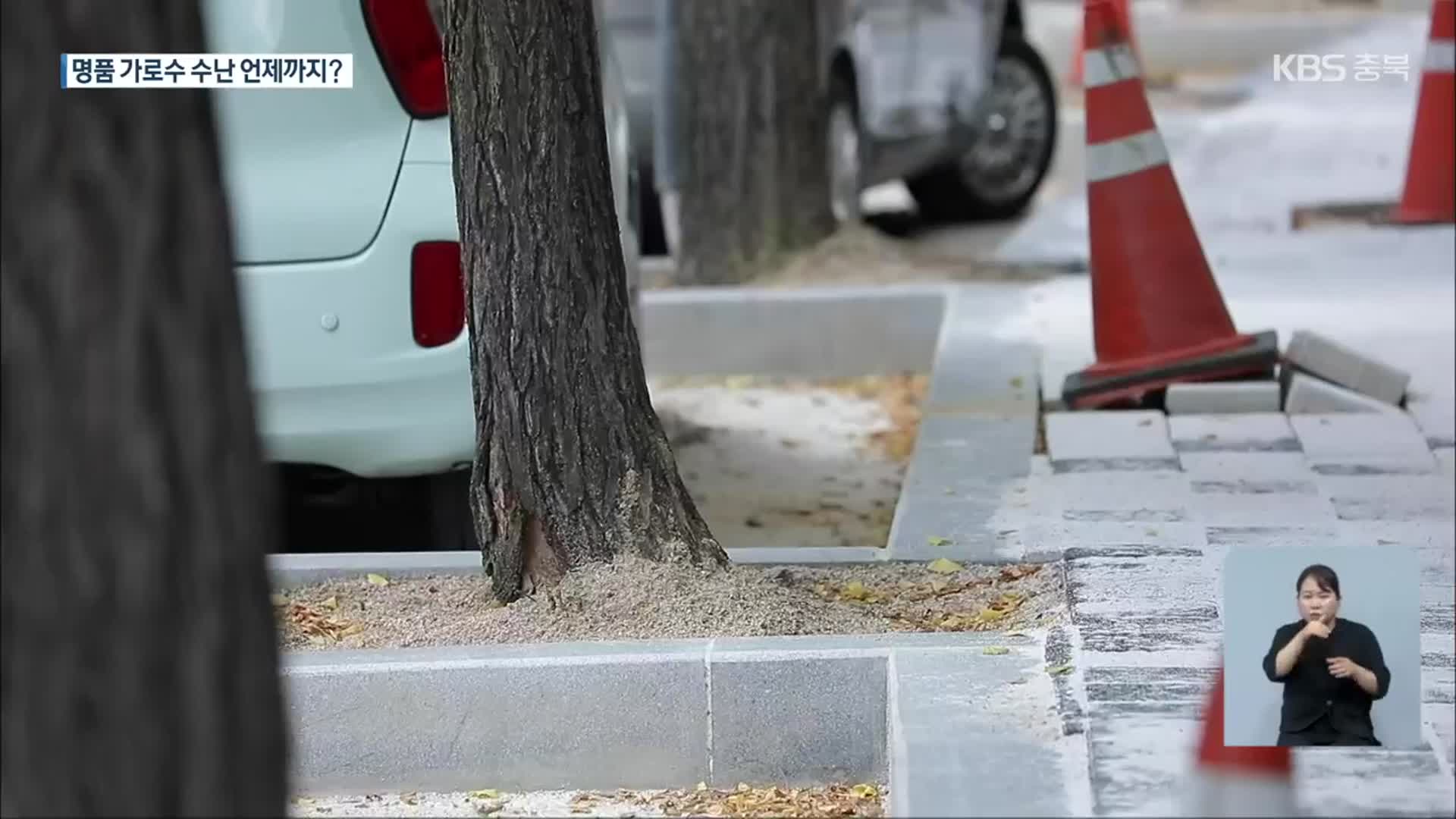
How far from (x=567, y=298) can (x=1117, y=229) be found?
259cm

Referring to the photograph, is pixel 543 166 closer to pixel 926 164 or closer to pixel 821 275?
pixel 821 275

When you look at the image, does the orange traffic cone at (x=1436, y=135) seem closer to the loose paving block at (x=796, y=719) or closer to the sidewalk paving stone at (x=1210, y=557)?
the sidewalk paving stone at (x=1210, y=557)

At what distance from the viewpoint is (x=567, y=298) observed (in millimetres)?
4125

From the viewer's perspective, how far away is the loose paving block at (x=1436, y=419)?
572cm

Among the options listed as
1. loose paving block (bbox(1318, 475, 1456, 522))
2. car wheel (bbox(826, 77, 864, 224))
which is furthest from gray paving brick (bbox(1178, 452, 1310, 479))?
car wheel (bbox(826, 77, 864, 224))

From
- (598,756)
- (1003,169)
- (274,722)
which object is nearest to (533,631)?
(598,756)

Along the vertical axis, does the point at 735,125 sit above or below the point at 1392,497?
above

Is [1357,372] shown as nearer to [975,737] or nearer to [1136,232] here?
[1136,232]

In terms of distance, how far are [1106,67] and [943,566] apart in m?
2.33

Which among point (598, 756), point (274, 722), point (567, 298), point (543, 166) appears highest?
point (543, 166)

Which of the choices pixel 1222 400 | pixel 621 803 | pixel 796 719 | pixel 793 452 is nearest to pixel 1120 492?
pixel 1222 400

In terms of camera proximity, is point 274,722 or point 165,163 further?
point 274,722

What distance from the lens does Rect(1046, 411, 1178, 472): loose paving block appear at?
212 inches

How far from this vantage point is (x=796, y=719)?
3697 mm
